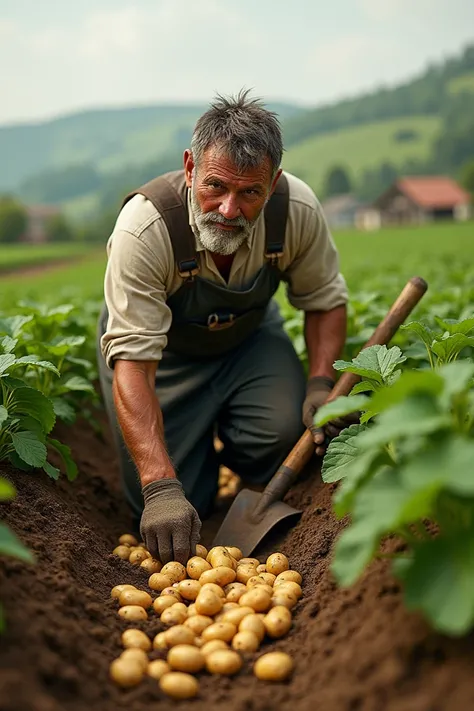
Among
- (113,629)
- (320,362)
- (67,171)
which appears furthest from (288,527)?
(67,171)

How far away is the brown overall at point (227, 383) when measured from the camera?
3.99 metres

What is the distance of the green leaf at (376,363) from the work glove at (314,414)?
0.61 meters

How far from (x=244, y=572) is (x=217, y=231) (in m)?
1.57

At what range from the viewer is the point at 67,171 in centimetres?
17900

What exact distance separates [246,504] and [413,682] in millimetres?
1944

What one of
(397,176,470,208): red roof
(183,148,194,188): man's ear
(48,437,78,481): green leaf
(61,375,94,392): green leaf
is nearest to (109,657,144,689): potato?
(48,437,78,481): green leaf

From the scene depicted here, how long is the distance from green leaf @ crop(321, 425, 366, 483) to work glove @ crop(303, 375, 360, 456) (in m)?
0.62

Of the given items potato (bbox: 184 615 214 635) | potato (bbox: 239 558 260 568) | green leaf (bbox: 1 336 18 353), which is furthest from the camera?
green leaf (bbox: 1 336 18 353)

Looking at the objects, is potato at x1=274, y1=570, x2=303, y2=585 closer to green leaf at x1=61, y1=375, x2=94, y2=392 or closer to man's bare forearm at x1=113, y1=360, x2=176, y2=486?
man's bare forearm at x1=113, y1=360, x2=176, y2=486

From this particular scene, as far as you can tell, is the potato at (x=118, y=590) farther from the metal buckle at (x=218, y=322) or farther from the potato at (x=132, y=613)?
the metal buckle at (x=218, y=322)

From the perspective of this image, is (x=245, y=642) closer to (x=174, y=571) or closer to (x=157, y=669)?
(x=157, y=669)

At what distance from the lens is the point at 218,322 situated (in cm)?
405

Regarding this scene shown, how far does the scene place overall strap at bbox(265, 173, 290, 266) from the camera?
12.9ft

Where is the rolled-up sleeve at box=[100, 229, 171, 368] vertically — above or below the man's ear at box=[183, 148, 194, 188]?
below
